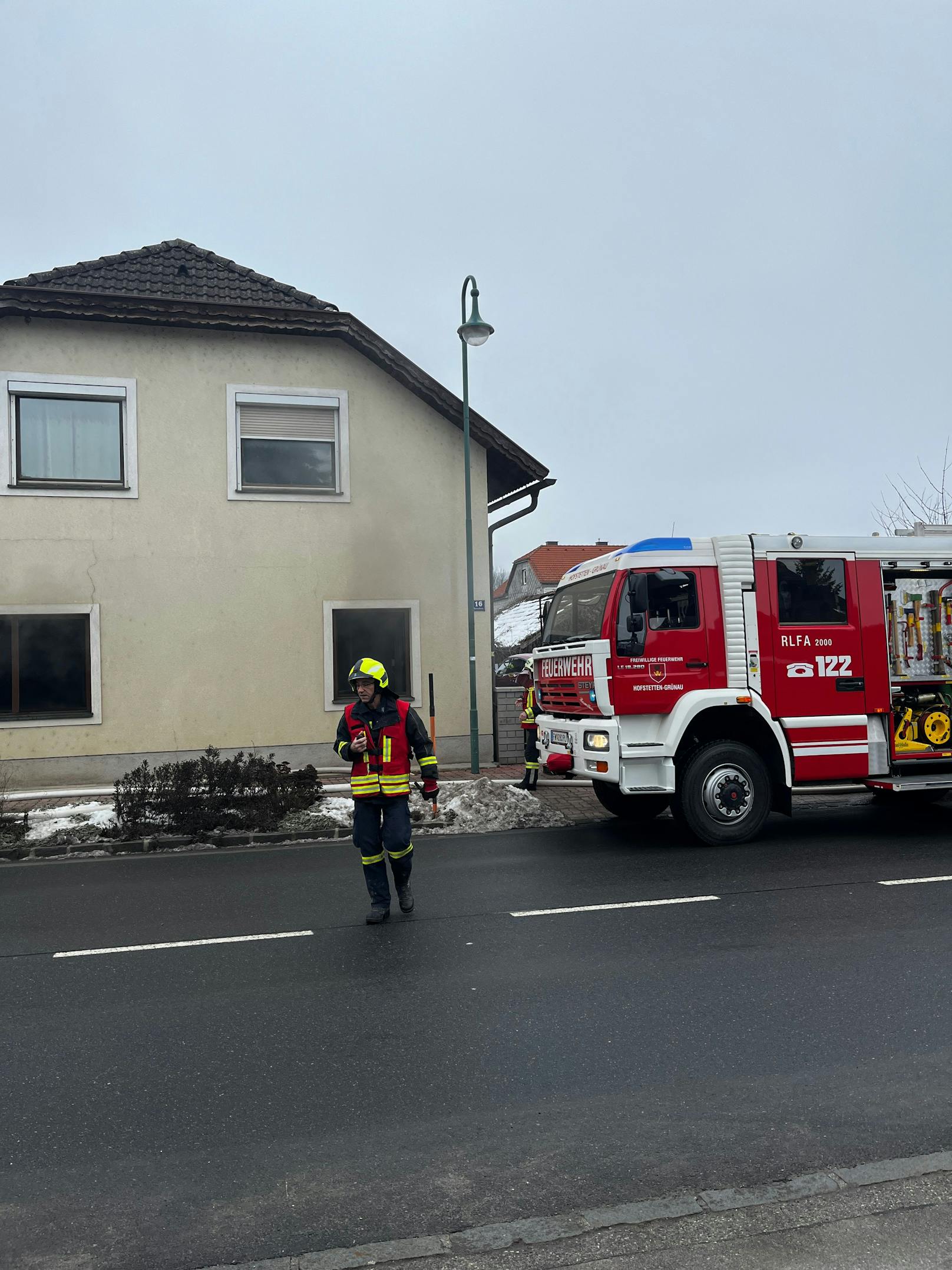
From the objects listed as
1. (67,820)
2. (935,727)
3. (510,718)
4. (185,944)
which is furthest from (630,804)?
(67,820)

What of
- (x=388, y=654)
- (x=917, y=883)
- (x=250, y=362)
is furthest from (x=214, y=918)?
(x=250, y=362)

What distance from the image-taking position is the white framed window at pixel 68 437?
14211mm

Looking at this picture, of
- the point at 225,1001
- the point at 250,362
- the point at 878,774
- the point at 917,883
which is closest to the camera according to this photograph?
the point at 225,1001

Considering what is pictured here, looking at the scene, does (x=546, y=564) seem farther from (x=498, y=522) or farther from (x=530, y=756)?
(x=530, y=756)

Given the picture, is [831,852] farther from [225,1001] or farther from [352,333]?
[352,333]

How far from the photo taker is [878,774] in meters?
9.77

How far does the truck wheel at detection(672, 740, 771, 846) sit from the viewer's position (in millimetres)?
9133

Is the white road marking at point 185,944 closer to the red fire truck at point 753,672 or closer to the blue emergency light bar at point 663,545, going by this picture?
the red fire truck at point 753,672

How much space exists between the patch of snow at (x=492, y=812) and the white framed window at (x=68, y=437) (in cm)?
707

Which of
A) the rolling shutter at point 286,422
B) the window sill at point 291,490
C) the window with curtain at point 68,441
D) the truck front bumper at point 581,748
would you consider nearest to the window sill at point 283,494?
the window sill at point 291,490

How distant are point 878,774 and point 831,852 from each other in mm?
1231

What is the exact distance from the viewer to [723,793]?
30.2ft

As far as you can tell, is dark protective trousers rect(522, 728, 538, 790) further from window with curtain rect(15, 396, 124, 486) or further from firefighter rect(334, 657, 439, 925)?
window with curtain rect(15, 396, 124, 486)

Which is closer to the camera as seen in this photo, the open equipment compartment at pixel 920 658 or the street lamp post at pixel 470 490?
the open equipment compartment at pixel 920 658
